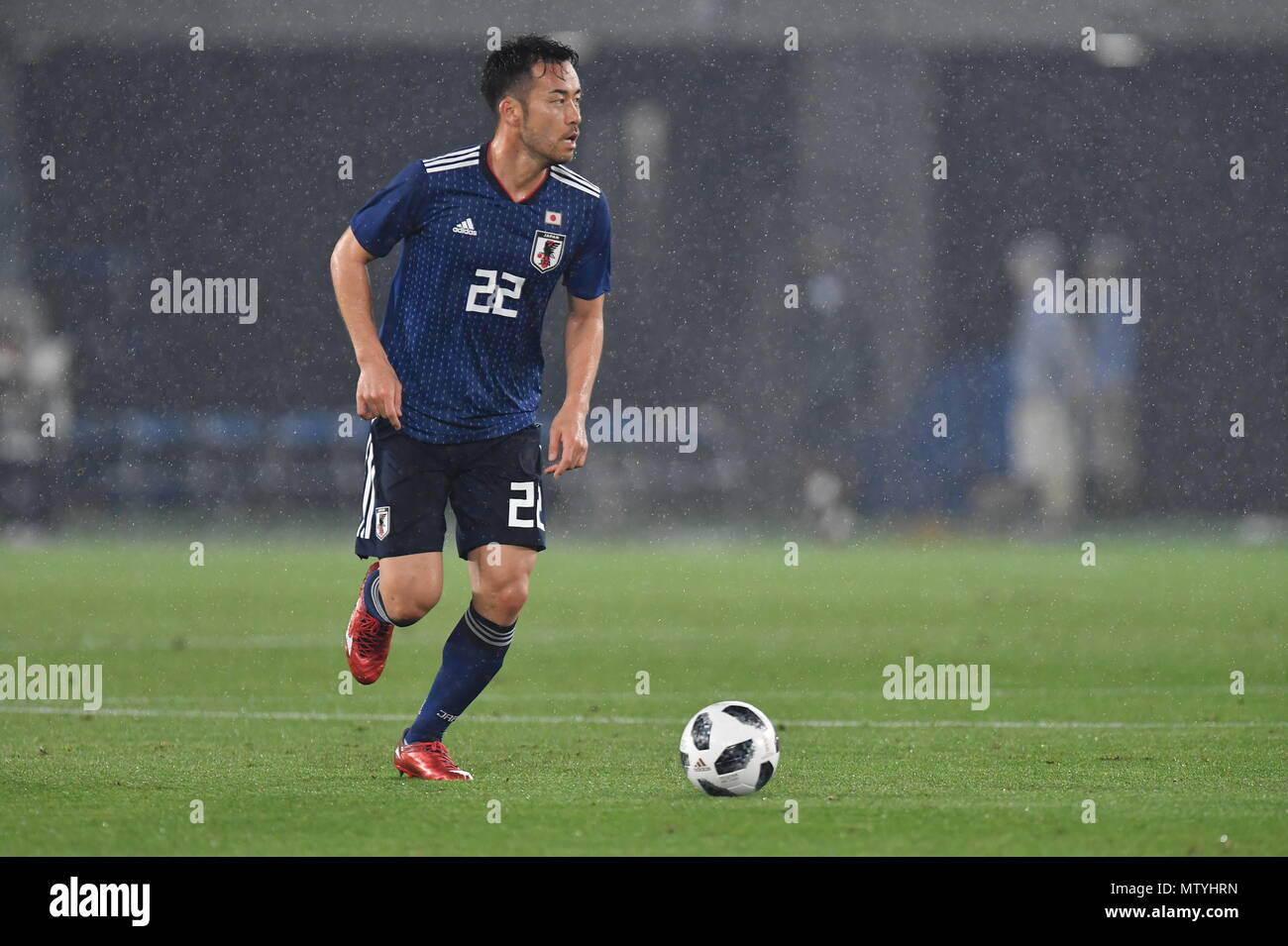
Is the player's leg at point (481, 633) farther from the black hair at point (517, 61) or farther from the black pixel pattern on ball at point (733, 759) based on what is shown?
the black hair at point (517, 61)

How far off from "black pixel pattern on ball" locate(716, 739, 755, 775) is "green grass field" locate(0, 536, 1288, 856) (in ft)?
0.38

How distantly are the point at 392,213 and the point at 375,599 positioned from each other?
1.24 m

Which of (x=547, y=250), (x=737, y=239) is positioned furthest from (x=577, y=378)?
(x=737, y=239)

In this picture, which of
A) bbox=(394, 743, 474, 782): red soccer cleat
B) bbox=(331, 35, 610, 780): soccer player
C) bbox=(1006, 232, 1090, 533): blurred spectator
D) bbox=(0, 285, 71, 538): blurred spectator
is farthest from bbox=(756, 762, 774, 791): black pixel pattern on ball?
bbox=(1006, 232, 1090, 533): blurred spectator

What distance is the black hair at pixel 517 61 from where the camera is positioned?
6.09 meters

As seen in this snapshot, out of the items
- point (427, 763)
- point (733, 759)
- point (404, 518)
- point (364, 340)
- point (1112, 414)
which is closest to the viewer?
point (733, 759)

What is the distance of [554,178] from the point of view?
622cm

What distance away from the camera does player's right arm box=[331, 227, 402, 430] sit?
19.1 feet

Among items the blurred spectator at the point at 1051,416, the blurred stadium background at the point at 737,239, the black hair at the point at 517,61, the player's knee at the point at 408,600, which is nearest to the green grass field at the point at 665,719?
the player's knee at the point at 408,600

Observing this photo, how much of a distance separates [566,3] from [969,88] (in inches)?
193

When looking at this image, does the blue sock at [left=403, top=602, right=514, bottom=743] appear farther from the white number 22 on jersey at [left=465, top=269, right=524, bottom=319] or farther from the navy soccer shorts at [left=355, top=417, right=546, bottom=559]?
the white number 22 on jersey at [left=465, top=269, right=524, bottom=319]

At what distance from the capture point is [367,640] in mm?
6414

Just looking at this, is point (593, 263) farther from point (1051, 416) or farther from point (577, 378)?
point (1051, 416)

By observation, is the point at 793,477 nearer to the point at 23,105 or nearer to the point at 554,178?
the point at 23,105
